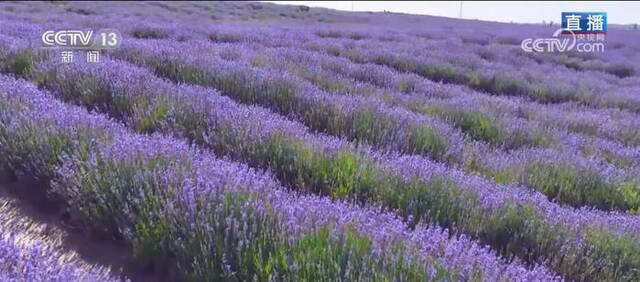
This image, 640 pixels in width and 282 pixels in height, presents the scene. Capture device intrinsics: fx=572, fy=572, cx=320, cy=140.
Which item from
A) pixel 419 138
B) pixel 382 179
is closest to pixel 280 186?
pixel 382 179

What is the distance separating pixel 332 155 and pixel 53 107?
1836mm

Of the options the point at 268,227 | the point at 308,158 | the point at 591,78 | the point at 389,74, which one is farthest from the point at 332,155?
the point at 591,78

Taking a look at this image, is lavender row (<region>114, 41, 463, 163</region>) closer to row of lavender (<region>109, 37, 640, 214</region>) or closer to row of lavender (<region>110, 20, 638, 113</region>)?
row of lavender (<region>109, 37, 640, 214</region>)

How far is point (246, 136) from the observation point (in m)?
3.56

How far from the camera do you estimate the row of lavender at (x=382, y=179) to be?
2785 millimetres

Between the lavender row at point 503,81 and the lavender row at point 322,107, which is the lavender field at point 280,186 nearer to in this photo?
the lavender row at point 322,107

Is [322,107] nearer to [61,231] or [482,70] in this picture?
[61,231]

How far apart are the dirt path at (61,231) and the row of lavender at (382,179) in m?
0.96

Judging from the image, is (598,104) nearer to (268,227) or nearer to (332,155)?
(332,155)

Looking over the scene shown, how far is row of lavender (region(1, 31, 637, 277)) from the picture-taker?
279cm

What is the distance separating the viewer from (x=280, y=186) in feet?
→ 9.68

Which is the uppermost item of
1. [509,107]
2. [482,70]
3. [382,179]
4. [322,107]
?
[482,70]

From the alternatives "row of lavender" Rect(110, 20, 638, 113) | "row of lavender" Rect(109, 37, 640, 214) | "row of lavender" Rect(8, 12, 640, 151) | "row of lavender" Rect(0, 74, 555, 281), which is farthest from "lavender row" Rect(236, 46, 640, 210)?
"row of lavender" Rect(110, 20, 638, 113)

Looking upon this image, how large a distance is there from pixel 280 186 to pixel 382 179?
0.59 m
